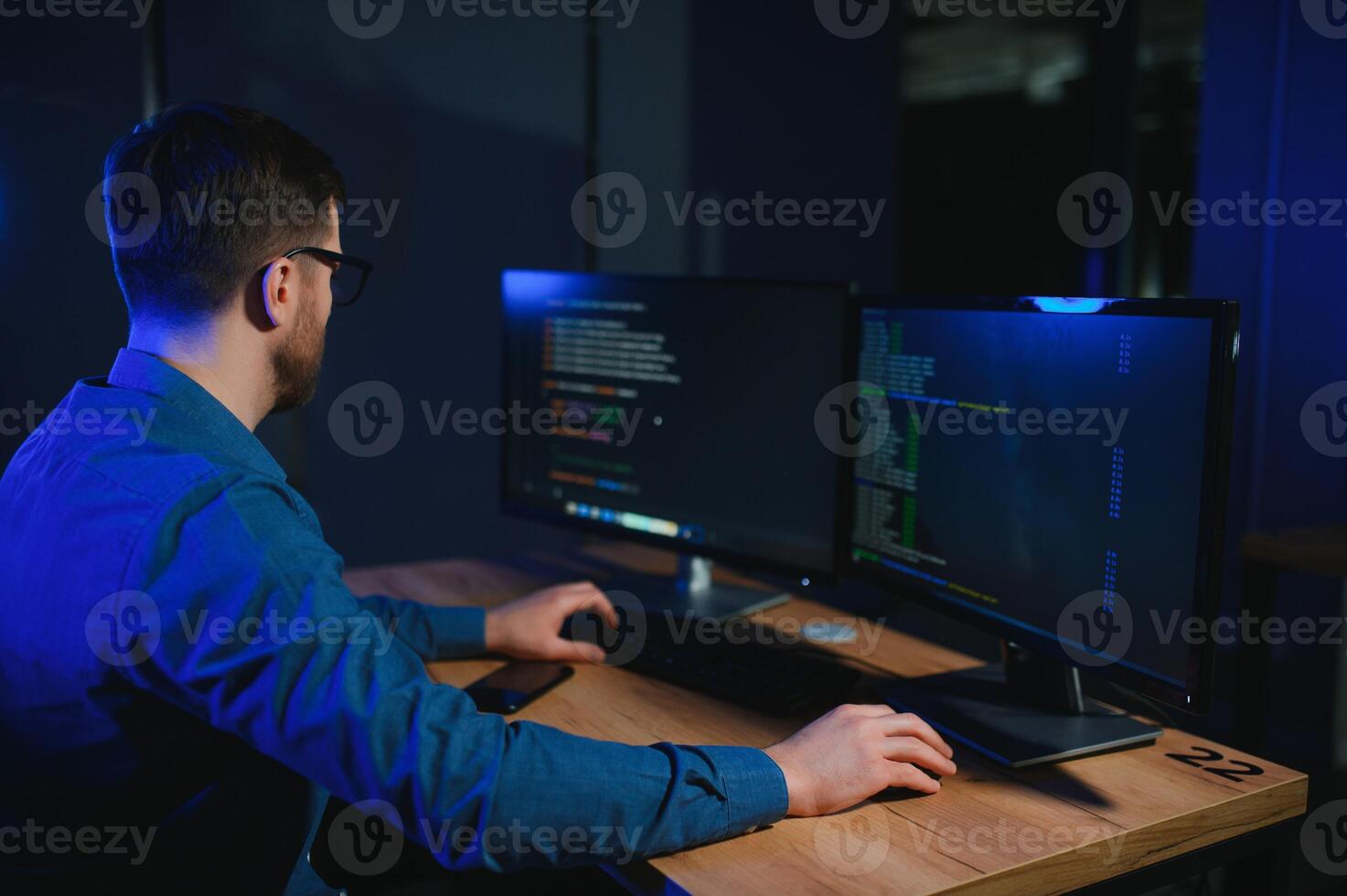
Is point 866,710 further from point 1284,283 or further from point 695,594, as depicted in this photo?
point 1284,283

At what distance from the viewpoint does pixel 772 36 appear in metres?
2.68

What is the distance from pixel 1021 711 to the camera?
1229mm

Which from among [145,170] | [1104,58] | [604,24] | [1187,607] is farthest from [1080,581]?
[1104,58]

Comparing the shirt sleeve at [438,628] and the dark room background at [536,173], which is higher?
the dark room background at [536,173]

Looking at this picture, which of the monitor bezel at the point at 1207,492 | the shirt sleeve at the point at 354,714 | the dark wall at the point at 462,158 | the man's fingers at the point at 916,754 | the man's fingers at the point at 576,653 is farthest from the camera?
the dark wall at the point at 462,158

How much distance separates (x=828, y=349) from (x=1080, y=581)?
0.53 metres

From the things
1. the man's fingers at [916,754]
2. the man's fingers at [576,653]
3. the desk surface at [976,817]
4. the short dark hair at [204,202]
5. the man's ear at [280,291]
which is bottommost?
the desk surface at [976,817]

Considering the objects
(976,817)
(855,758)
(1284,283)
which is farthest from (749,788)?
(1284,283)

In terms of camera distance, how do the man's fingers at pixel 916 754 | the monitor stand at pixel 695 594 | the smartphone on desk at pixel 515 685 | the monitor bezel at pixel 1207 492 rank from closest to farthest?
the monitor bezel at pixel 1207 492
the man's fingers at pixel 916 754
the smartphone on desk at pixel 515 685
the monitor stand at pixel 695 594

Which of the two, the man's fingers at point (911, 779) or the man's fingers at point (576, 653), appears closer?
the man's fingers at point (911, 779)

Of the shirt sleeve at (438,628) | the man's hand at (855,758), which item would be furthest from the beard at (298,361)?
the man's hand at (855,758)

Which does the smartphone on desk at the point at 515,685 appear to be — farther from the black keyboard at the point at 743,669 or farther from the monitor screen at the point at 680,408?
the monitor screen at the point at 680,408

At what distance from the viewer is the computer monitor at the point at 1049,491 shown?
3.26ft

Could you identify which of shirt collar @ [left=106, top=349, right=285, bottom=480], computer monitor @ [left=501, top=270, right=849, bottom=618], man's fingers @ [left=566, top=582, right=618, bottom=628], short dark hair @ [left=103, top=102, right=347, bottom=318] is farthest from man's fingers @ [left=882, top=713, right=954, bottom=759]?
short dark hair @ [left=103, top=102, right=347, bottom=318]
